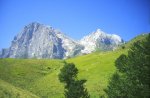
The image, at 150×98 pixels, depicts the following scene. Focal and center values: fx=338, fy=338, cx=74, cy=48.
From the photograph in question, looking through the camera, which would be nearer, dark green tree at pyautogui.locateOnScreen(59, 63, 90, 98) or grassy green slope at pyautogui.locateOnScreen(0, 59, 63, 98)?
dark green tree at pyautogui.locateOnScreen(59, 63, 90, 98)

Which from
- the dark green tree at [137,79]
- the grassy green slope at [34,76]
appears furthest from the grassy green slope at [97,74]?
the dark green tree at [137,79]

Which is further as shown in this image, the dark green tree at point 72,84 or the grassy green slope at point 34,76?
the grassy green slope at point 34,76

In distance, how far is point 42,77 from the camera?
114688 mm

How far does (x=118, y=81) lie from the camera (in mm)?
56438

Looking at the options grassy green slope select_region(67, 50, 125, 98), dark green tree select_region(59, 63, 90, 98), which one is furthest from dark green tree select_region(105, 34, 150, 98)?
grassy green slope select_region(67, 50, 125, 98)

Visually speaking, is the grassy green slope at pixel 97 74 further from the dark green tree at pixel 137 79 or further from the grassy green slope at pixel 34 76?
the dark green tree at pixel 137 79

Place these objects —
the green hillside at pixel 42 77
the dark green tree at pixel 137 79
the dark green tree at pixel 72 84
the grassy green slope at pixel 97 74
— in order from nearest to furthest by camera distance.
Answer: the dark green tree at pixel 137 79
the dark green tree at pixel 72 84
the green hillside at pixel 42 77
the grassy green slope at pixel 97 74

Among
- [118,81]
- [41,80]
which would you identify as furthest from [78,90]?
[41,80]

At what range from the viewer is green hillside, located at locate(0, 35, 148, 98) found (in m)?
81.8

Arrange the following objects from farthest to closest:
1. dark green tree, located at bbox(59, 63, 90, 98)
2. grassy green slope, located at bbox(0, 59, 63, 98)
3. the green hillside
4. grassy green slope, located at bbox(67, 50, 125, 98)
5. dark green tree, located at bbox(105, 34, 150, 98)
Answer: grassy green slope, located at bbox(0, 59, 63, 98), grassy green slope, located at bbox(67, 50, 125, 98), the green hillside, dark green tree, located at bbox(59, 63, 90, 98), dark green tree, located at bbox(105, 34, 150, 98)

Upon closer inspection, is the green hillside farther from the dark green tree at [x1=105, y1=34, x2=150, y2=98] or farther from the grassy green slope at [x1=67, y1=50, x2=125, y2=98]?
the dark green tree at [x1=105, y1=34, x2=150, y2=98]

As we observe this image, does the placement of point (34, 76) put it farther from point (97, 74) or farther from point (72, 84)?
point (72, 84)

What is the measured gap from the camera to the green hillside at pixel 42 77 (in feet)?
268

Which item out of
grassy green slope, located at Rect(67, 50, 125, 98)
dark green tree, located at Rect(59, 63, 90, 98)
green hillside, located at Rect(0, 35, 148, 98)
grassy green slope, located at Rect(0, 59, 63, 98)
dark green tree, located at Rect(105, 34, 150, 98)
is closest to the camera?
dark green tree, located at Rect(105, 34, 150, 98)
